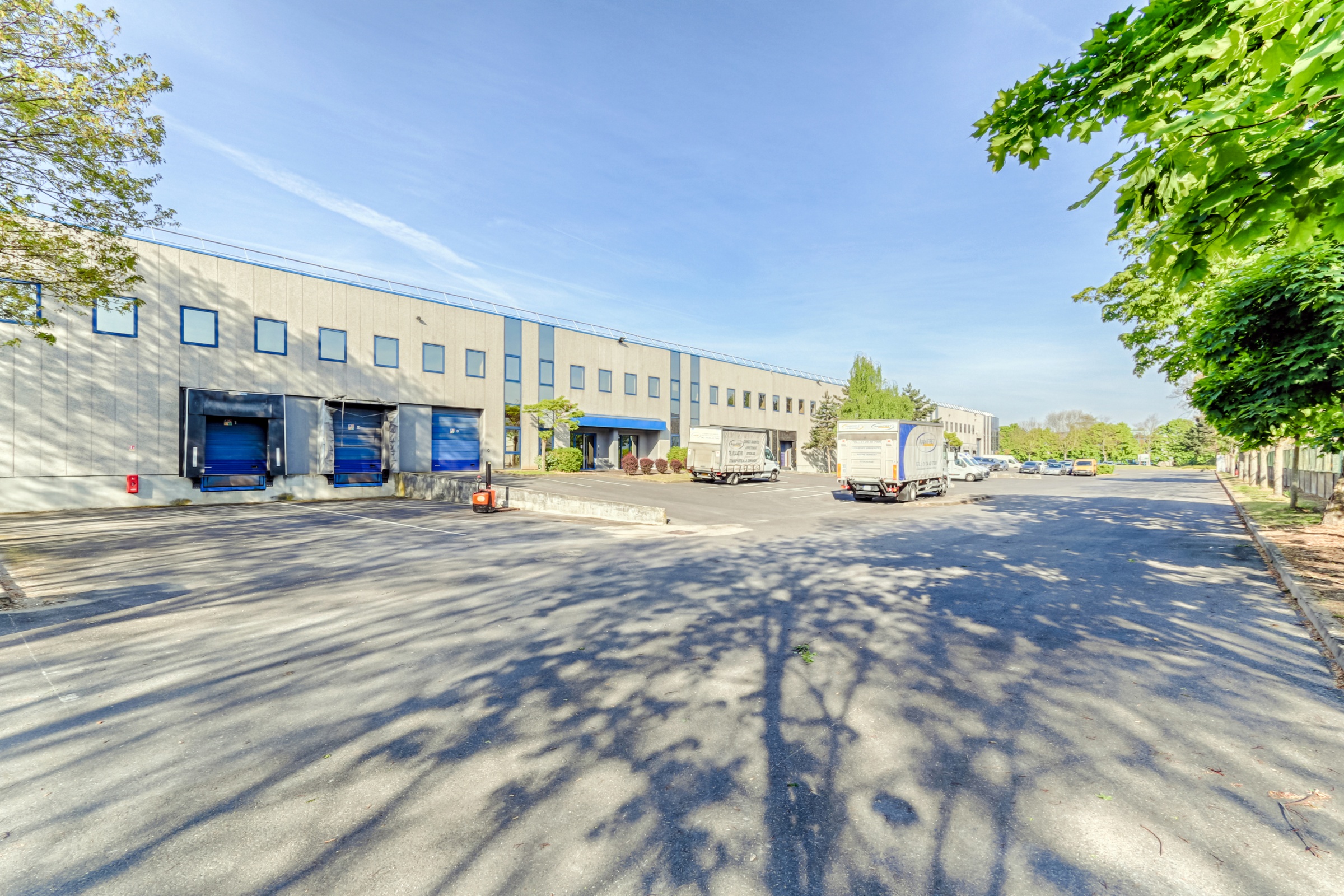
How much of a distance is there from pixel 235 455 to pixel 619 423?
21.1m

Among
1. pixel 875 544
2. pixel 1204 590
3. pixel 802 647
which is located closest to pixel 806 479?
pixel 875 544

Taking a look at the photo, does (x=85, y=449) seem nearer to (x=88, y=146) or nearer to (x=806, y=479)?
(x=88, y=146)

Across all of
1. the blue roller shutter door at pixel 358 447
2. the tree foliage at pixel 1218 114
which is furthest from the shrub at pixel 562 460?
the tree foliage at pixel 1218 114

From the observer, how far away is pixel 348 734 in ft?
12.9

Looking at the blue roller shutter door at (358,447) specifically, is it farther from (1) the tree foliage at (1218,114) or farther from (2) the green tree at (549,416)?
(1) the tree foliage at (1218,114)

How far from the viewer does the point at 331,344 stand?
25594mm

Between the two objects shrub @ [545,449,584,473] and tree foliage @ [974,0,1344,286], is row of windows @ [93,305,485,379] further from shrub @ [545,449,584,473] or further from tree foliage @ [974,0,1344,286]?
tree foliage @ [974,0,1344,286]

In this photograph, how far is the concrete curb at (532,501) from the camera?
55.2 ft

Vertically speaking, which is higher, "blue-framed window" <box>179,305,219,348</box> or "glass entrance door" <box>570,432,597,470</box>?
"blue-framed window" <box>179,305,219,348</box>

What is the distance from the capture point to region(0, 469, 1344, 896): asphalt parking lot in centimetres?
269

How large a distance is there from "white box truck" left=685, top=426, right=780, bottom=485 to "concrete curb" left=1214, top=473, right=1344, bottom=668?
21091 millimetres

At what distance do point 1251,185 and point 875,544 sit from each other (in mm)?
9779

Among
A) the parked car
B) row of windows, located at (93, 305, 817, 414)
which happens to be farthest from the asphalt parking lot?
the parked car

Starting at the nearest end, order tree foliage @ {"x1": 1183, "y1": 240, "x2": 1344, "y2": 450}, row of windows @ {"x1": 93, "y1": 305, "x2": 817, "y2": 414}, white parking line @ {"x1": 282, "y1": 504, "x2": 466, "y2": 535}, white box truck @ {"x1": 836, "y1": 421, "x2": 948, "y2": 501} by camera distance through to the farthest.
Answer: tree foliage @ {"x1": 1183, "y1": 240, "x2": 1344, "y2": 450}
white parking line @ {"x1": 282, "y1": 504, "x2": 466, "y2": 535}
row of windows @ {"x1": 93, "y1": 305, "x2": 817, "y2": 414}
white box truck @ {"x1": 836, "y1": 421, "x2": 948, "y2": 501}
